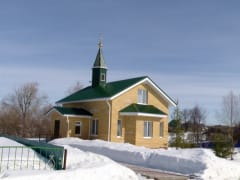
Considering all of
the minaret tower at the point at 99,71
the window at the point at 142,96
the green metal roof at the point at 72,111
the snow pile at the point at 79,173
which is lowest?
the snow pile at the point at 79,173

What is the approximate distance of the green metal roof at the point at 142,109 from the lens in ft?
79.4

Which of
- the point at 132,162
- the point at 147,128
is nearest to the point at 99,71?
the point at 147,128

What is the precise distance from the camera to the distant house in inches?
952

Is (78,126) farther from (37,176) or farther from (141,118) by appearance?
(37,176)

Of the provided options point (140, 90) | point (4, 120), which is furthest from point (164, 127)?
point (4, 120)

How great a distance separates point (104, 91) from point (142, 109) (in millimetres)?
3189

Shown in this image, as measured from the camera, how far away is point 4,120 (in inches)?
1692

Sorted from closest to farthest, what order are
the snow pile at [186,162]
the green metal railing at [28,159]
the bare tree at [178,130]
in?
the green metal railing at [28,159] → the snow pile at [186,162] → the bare tree at [178,130]

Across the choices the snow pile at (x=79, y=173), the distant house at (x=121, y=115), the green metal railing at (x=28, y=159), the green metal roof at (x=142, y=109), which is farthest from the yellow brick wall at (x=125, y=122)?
the snow pile at (x=79, y=173)

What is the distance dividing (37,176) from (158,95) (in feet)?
61.0

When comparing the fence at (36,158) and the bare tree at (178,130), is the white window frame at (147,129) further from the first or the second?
the fence at (36,158)

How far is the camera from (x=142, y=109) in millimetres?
24578

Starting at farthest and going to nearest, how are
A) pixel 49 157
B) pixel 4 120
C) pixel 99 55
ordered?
pixel 4 120 < pixel 99 55 < pixel 49 157

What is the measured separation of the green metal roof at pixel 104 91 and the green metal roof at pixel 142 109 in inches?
55.2
